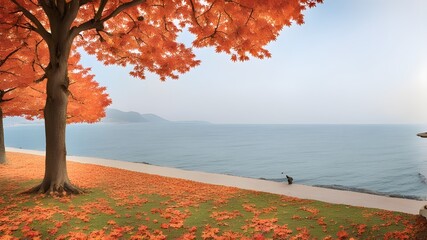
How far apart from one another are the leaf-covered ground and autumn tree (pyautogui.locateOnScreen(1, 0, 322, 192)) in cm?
183

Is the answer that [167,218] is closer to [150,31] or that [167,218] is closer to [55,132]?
[55,132]

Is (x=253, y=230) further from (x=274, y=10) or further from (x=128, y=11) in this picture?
(x=128, y=11)

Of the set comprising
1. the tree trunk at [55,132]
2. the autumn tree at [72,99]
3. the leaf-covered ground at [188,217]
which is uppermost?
the autumn tree at [72,99]

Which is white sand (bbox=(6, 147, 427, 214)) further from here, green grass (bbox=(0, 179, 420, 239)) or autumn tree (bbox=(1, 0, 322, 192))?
autumn tree (bbox=(1, 0, 322, 192))

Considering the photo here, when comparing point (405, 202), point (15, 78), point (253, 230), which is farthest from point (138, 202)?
point (15, 78)

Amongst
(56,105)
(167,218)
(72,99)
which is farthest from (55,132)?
(72,99)

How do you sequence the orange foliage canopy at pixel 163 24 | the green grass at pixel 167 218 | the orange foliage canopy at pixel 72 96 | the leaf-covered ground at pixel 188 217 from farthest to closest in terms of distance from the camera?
the orange foliage canopy at pixel 72 96 → the orange foliage canopy at pixel 163 24 → the green grass at pixel 167 218 → the leaf-covered ground at pixel 188 217

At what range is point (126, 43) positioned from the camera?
40.2ft

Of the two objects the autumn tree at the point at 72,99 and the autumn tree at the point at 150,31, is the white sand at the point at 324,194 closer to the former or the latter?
the autumn tree at the point at 150,31

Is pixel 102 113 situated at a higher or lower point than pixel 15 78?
lower

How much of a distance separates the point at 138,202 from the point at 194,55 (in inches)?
220

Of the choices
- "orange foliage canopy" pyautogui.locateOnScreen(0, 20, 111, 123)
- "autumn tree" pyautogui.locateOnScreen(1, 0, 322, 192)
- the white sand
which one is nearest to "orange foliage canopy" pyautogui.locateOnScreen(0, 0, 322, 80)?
"autumn tree" pyautogui.locateOnScreen(1, 0, 322, 192)

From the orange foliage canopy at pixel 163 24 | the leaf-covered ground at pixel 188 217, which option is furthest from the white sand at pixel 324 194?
the orange foliage canopy at pixel 163 24

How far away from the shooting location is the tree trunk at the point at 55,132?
9750mm
